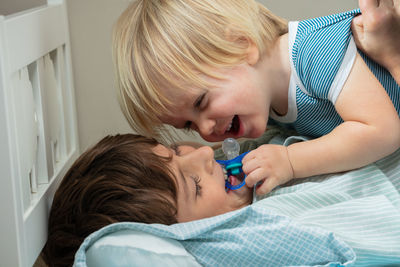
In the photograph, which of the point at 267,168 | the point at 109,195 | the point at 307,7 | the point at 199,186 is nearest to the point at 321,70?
the point at 267,168

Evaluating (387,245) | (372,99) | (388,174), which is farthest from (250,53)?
(387,245)

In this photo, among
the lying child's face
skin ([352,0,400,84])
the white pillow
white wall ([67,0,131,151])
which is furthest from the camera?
white wall ([67,0,131,151])

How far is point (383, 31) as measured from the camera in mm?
1105

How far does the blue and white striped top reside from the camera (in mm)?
1143

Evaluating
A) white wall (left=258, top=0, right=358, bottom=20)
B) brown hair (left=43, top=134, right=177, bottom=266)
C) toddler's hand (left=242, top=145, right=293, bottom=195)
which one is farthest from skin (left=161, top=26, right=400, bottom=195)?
white wall (left=258, top=0, right=358, bottom=20)

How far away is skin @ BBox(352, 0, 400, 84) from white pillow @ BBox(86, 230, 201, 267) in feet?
1.94

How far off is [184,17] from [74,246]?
0.53 m

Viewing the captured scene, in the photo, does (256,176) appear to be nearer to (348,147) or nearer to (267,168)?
(267,168)

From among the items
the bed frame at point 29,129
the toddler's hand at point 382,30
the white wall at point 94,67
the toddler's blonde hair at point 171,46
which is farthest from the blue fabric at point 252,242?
the white wall at point 94,67

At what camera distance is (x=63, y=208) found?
3.24 feet

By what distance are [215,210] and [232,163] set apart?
148 mm

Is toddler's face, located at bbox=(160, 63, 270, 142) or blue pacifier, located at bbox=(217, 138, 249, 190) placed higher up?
toddler's face, located at bbox=(160, 63, 270, 142)

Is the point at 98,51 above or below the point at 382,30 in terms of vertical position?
below

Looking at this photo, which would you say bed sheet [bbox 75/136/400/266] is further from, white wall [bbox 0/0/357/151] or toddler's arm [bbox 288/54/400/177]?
white wall [bbox 0/0/357/151]
